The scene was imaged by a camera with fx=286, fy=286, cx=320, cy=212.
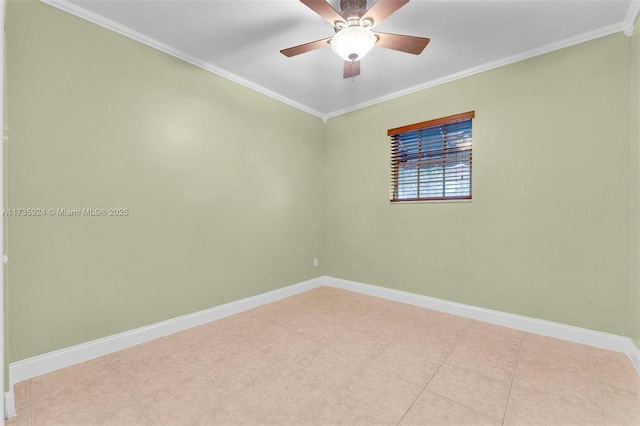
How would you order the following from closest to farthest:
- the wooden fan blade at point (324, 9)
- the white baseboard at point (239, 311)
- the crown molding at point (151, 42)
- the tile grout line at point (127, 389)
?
the tile grout line at point (127, 389) < the wooden fan blade at point (324, 9) < the white baseboard at point (239, 311) < the crown molding at point (151, 42)

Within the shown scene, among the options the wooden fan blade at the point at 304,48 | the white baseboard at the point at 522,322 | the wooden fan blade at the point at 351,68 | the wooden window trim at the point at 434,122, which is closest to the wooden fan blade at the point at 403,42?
the wooden fan blade at the point at 351,68

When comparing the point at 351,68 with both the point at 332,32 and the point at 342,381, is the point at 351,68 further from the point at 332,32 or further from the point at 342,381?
the point at 342,381

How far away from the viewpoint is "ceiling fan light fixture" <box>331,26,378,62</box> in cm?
198

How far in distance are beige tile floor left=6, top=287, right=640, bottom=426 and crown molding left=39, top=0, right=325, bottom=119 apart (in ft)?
8.81

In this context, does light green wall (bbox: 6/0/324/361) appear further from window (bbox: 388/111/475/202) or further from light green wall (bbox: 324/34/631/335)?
light green wall (bbox: 324/34/631/335)

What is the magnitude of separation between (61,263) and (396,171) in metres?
3.49

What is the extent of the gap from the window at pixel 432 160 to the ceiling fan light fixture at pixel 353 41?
66.5 inches

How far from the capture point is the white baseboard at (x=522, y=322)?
2.37 m

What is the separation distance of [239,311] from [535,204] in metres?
3.28

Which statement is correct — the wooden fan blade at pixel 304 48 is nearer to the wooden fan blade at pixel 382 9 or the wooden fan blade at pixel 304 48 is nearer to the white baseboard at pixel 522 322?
the wooden fan blade at pixel 382 9

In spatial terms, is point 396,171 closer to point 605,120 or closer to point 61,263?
point 605,120

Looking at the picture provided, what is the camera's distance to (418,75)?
326 cm

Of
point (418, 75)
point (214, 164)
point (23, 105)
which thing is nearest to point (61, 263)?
point (23, 105)

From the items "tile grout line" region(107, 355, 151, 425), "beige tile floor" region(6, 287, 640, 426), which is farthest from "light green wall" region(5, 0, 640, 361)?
"beige tile floor" region(6, 287, 640, 426)
